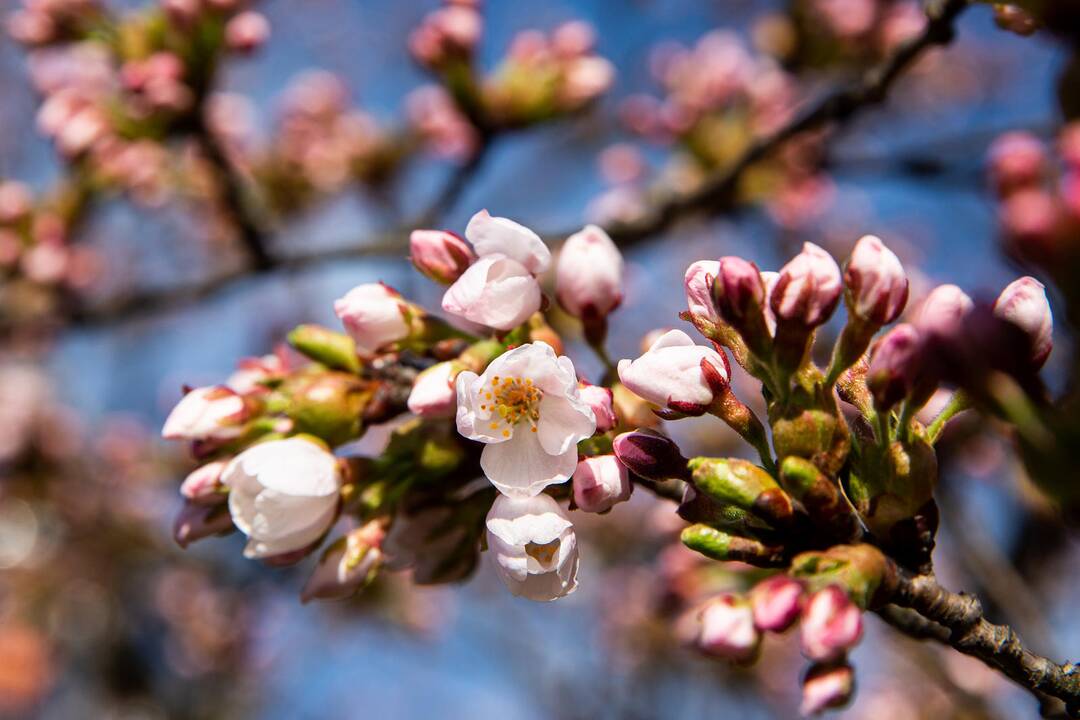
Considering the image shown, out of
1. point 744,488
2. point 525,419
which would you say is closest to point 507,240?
point 525,419

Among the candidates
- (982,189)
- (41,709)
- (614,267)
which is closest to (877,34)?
(982,189)

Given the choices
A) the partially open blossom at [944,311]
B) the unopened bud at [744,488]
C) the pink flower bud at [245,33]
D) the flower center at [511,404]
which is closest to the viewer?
the partially open blossom at [944,311]

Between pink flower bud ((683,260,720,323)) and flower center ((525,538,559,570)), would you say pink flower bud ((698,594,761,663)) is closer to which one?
flower center ((525,538,559,570))

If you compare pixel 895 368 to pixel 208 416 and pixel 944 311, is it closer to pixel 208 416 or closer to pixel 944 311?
pixel 944 311

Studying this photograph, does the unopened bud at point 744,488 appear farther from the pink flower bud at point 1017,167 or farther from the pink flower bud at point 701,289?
the pink flower bud at point 1017,167

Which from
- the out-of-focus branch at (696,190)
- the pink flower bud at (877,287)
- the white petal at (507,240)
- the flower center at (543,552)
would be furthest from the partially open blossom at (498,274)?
the out-of-focus branch at (696,190)

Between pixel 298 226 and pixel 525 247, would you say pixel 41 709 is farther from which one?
pixel 525 247

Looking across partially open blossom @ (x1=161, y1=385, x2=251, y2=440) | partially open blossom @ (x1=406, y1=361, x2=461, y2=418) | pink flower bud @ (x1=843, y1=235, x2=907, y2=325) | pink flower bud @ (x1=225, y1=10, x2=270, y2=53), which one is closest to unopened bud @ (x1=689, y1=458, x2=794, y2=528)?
pink flower bud @ (x1=843, y1=235, x2=907, y2=325)
